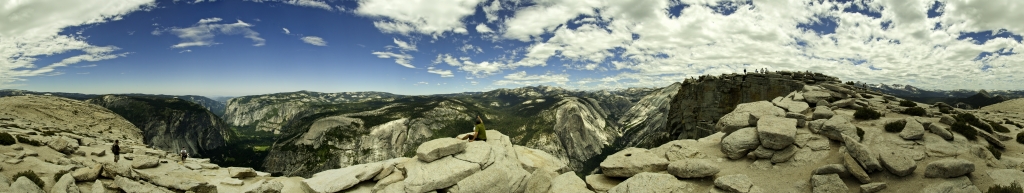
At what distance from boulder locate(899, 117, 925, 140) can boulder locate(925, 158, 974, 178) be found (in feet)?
20.7

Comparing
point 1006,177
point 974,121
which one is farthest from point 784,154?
point 974,121

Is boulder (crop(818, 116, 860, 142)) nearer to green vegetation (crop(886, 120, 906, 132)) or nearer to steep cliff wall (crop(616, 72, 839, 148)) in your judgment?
green vegetation (crop(886, 120, 906, 132))

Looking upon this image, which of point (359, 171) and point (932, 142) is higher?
point (932, 142)

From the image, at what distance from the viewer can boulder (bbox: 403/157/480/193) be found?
19.8 meters

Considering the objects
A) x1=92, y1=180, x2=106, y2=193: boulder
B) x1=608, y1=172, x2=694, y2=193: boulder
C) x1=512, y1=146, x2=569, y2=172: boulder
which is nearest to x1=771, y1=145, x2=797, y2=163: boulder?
x1=608, y1=172, x2=694, y2=193: boulder

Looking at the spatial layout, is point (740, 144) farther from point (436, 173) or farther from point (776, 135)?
point (436, 173)

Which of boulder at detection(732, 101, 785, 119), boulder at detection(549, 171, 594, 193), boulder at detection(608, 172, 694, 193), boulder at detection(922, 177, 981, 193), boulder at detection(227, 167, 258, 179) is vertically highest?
boulder at detection(732, 101, 785, 119)

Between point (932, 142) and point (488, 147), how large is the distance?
92.6 feet

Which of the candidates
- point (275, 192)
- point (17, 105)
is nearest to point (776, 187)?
point (275, 192)

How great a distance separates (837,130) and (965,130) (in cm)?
749

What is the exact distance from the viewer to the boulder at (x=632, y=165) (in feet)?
69.2

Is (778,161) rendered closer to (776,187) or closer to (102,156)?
(776,187)

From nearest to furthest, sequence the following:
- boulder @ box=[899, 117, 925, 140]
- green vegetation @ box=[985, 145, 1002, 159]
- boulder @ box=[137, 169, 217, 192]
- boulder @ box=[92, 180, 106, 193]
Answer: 1. boulder @ box=[92, 180, 106, 193]
2. green vegetation @ box=[985, 145, 1002, 159]
3. boulder @ box=[137, 169, 217, 192]
4. boulder @ box=[899, 117, 925, 140]

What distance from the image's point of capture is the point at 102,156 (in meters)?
30.4
